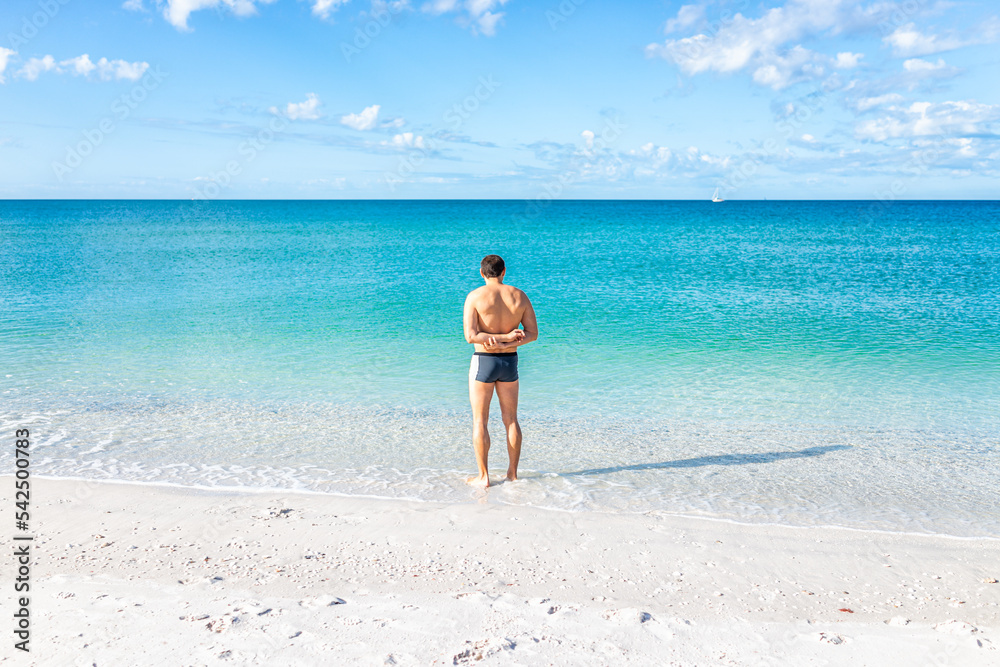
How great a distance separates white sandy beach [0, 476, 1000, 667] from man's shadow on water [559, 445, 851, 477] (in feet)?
3.58

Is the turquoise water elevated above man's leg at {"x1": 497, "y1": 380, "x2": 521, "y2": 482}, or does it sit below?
below

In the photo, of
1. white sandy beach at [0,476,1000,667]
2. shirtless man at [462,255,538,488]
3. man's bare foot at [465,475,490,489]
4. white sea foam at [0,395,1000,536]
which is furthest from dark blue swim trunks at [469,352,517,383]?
white sandy beach at [0,476,1000,667]

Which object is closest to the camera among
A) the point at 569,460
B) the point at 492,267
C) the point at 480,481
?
the point at 492,267

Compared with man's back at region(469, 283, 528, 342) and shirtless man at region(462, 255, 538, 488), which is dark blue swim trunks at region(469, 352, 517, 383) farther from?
man's back at region(469, 283, 528, 342)

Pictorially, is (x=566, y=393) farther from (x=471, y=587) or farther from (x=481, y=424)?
(x=471, y=587)

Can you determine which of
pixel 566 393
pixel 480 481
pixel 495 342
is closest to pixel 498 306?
pixel 495 342

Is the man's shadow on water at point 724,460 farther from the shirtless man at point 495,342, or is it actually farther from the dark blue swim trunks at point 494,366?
the dark blue swim trunks at point 494,366

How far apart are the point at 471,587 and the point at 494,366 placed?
205cm

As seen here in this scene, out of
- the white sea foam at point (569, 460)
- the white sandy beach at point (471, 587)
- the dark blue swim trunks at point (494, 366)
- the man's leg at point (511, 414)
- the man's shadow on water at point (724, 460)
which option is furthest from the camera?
the man's shadow on water at point (724, 460)

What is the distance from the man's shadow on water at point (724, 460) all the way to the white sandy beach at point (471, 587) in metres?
1.09

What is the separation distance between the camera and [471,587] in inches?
152

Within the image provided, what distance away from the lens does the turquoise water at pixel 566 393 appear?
5.66 metres

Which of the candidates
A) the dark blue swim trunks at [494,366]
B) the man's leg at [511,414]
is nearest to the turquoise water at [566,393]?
the man's leg at [511,414]

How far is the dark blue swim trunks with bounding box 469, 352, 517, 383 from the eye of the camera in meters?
5.50
